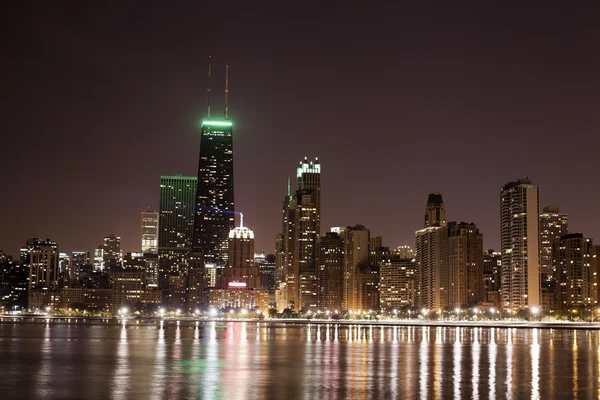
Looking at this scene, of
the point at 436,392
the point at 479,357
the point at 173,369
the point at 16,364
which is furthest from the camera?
the point at 479,357

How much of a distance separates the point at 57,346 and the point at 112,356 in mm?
22451

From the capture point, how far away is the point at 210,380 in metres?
53.6

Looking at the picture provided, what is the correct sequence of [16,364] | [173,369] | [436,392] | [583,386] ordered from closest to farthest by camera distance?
[436,392]
[583,386]
[173,369]
[16,364]

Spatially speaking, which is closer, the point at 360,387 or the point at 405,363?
the point at 360,387

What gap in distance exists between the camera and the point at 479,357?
7825 cm

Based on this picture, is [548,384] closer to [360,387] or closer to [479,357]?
[360,387]

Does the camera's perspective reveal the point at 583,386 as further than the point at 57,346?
No

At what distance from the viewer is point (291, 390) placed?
4947 centimetres

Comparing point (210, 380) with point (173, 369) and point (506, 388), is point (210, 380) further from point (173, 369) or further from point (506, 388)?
point (506, 388)

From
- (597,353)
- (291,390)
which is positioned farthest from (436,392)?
(597,353)

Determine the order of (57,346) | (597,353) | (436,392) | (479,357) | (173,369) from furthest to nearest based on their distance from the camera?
(57,346), (597,353), (479,357), (173,369), (436,392)

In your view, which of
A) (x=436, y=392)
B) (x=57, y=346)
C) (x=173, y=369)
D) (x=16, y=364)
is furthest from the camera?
(x=57, y=346)

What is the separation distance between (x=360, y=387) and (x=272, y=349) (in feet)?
137

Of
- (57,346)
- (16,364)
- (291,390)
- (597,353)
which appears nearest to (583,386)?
(291,390)
